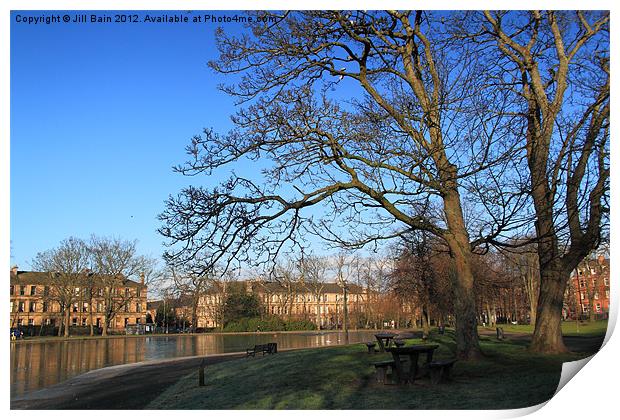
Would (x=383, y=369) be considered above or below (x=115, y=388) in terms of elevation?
above

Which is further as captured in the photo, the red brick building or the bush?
the bush

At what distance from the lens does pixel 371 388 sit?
10.7m

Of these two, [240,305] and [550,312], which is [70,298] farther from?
[240,305]

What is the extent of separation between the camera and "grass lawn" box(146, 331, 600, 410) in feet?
30.8

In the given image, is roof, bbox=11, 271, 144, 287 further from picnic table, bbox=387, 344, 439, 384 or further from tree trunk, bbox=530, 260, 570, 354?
tree trunk, bbox=530, 260, 570, 354

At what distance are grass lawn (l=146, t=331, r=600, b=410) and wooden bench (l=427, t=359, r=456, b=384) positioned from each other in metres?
0.20

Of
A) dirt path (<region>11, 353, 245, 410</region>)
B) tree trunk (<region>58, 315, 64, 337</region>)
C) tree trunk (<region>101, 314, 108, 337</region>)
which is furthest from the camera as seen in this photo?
tree trunk (<region>101, 314, 108, 337</region>)

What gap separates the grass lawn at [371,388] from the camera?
30.8ft

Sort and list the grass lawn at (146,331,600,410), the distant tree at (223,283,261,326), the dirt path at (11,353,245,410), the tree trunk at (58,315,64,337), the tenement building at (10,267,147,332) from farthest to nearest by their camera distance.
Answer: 1. the distant tree at (223,283,261,326)
2. the tree trunk at (58,315,64,337)
3. the tenement building at (10,267,147,332)
4. the dirt path at (11,353,245,410)
5. the grass lawn at (146,331,600,410)

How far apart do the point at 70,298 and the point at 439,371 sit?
19.6 metres

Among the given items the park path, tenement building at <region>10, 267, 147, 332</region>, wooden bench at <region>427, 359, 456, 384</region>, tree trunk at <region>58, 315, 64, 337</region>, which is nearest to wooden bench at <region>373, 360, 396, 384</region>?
wooden bench at <region>427, 359, 456, 384</region>

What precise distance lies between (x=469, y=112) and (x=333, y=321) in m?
50.3

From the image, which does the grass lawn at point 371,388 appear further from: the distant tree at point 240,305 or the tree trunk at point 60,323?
the distant tree at point 240,305

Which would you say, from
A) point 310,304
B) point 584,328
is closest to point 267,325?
point 310,304
